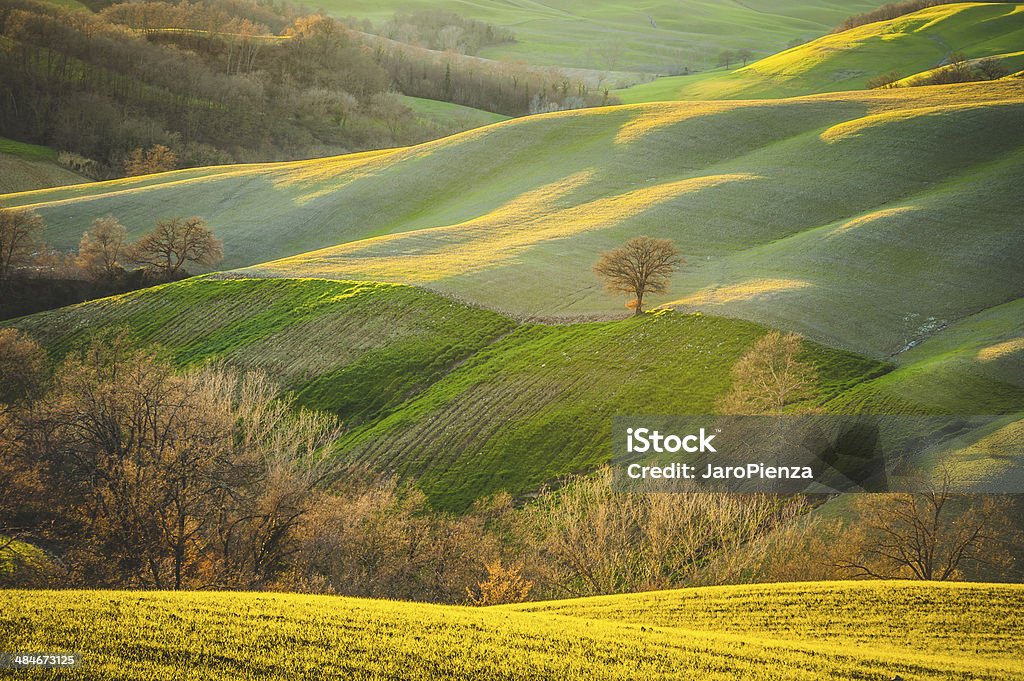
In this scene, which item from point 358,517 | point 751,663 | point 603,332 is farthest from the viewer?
point 603,332

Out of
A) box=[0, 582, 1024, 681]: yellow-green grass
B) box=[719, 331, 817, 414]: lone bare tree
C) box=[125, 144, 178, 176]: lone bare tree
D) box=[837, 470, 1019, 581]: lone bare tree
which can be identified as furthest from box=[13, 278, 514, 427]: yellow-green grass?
box=[125, 144, 178, 176]: lone bare tree

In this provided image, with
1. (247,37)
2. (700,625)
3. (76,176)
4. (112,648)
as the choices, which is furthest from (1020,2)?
(112,648)

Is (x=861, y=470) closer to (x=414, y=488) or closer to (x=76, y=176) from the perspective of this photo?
(x=414, y=488)

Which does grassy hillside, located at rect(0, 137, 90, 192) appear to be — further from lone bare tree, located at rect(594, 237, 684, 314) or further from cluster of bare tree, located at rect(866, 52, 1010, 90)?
cluster of bare tree, located at rect(866, 52, 1010, 90)

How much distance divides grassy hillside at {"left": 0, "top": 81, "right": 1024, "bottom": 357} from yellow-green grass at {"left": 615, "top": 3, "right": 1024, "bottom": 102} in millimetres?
43695

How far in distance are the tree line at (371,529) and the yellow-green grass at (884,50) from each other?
388ft

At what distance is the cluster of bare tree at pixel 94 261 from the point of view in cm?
7025

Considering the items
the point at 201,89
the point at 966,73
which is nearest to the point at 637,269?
the point at 966,73

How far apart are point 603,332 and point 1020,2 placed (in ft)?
472

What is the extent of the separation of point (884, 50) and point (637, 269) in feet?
370

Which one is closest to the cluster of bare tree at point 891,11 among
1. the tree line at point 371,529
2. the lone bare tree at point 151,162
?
the lone bare tree at point 151,162

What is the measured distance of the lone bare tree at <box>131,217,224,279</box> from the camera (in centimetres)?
7456

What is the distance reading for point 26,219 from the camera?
7831 cm

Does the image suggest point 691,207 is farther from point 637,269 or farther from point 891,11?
point 891,11
